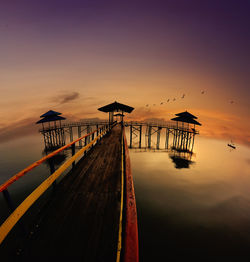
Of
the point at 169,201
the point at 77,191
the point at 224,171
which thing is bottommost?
the point at 224,171

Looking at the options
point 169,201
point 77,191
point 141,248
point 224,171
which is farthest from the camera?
point 224,171

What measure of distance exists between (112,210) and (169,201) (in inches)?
516

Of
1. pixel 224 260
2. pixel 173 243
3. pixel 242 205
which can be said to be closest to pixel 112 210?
pixel 173 243

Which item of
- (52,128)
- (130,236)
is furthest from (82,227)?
(52,128)

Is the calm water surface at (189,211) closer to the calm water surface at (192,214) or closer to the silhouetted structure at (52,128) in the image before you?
the calm water surface at (192,214)

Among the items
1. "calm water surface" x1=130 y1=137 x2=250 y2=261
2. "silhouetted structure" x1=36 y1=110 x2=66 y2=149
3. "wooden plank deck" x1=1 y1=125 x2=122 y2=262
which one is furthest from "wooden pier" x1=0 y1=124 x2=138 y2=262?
"silhouetted structure" x1=36 y1=110 x2=66 y2=149

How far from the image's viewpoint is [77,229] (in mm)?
2057

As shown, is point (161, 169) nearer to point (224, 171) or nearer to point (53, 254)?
point (224, 171)

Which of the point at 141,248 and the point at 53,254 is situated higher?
the point at 53,254

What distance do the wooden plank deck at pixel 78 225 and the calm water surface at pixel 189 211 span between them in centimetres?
861

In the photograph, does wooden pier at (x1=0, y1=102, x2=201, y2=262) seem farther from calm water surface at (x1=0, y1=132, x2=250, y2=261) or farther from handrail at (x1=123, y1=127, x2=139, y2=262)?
calm water surface at (x1=0, y1=132, x2=250, y2=261)

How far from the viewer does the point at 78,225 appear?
2.13 m

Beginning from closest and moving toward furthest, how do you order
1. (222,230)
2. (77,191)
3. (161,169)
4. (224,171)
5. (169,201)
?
(77,191) < (222,230) < (169,201) < (161,169) < (224,171)

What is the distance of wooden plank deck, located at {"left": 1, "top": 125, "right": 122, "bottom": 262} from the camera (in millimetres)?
1645
